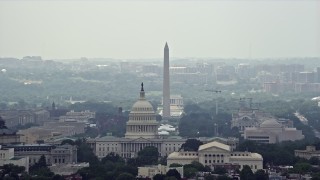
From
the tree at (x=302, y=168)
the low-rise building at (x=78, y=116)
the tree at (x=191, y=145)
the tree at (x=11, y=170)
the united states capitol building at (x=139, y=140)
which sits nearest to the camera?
the tree at (x=11, y=170)

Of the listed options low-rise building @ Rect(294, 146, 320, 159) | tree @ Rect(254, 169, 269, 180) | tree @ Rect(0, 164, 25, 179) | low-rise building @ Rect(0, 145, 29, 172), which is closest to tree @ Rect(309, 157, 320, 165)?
low-rise building @ Rect(294, 146, 320, 159)

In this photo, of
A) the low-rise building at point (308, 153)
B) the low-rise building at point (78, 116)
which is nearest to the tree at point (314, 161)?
the low-rise building at point (308, 153)

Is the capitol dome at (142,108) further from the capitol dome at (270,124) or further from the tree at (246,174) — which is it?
the tree at (246,174)

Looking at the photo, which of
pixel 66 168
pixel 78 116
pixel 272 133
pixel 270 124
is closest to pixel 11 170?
pixel 66 168

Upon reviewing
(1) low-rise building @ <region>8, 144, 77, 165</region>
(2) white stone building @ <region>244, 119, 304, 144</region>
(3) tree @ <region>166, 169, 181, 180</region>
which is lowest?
(2) white stone building @ <region>244, 119, 304, 144</region>

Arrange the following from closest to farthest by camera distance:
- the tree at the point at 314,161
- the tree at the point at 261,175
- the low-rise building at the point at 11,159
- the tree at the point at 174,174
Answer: the tree at the point at 174,174 → the tree at the point at 261,175 → the low-rise building at the point at 11,159 → the tree at the point at 314,161

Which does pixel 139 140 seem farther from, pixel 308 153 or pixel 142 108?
pixel 308 153

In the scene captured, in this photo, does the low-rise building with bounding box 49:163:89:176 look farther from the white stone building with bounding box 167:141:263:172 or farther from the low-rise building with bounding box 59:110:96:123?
the low-rise building with bounding box 59:110:96:123
